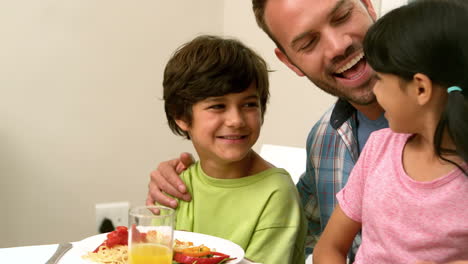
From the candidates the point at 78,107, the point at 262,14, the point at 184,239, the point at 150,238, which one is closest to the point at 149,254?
the point at 150,238

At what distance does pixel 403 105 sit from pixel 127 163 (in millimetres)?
1925

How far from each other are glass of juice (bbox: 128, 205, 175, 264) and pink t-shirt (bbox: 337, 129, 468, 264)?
38 cm

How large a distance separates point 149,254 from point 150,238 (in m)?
0.03

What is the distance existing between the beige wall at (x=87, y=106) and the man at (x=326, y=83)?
687mm

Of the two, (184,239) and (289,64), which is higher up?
(289,64)

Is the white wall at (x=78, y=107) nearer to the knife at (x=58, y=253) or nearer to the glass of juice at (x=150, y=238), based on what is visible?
the knife at (x=58, y=253)

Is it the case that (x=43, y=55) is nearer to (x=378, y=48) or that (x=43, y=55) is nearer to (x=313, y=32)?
(x=313, y=32)

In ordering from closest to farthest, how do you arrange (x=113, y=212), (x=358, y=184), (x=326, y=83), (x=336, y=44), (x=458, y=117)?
(x=458, y=117), (x=358, y=184), (x=336, y=44), (x=326, y=83), (x=113, y=212)

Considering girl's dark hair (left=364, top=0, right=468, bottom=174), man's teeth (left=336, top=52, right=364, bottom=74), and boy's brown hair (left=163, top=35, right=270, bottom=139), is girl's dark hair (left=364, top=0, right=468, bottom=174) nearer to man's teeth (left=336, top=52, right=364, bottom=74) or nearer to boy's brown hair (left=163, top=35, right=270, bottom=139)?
man's teeth (left=336, top=52, right=364, bottom=74)

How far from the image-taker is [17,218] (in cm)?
246

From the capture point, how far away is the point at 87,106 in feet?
8.34

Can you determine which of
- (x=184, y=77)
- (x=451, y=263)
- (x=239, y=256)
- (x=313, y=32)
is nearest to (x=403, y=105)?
(x=451, y=263)

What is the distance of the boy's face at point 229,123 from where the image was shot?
1.38m

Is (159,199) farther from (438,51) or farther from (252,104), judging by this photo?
(438,51)
